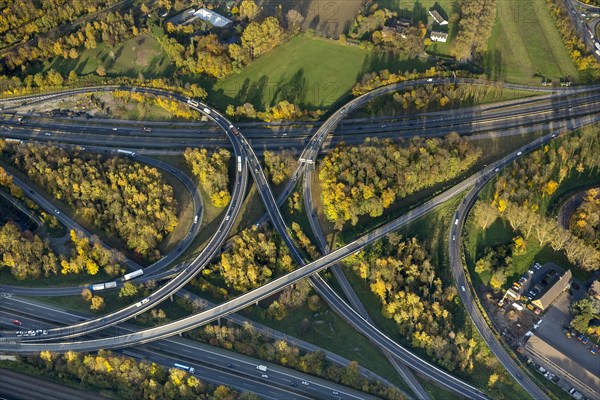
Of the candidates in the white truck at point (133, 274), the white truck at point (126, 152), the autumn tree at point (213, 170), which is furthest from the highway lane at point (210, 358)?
the white truck at point (126, 152)

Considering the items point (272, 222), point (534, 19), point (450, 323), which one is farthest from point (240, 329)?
point (534, 19)

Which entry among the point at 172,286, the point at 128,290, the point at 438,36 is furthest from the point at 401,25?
the point at 128,290

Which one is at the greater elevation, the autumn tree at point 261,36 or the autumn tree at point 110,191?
the autumn tree at point 261,36

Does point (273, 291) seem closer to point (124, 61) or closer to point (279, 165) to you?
point (279, 165)

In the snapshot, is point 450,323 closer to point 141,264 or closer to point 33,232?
point 141,264

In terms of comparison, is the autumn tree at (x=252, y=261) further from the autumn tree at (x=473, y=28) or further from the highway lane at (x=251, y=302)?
the autumn tree at (x=473, y=28)

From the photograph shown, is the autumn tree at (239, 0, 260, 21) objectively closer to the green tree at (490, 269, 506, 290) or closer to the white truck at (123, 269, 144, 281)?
the white truck at (123, 269, 144, 281)

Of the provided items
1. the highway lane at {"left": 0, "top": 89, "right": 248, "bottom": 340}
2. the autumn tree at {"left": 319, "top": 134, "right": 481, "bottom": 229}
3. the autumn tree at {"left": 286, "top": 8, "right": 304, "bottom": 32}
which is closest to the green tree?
the autumn tree at {"left": 319, "top": 134, "right": 481, "bottom": 229}
